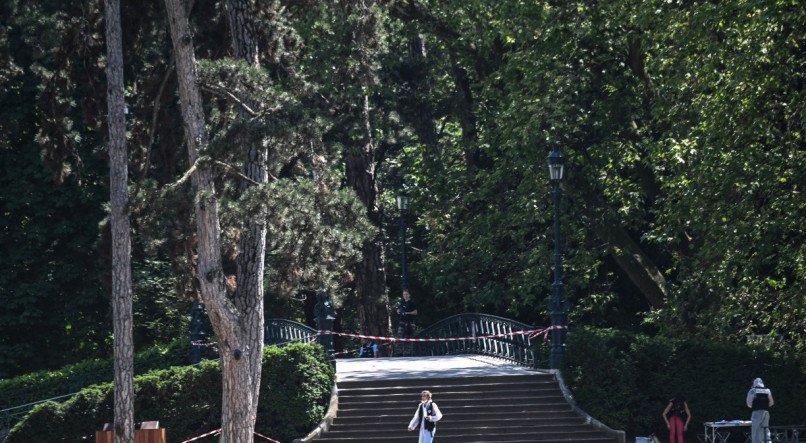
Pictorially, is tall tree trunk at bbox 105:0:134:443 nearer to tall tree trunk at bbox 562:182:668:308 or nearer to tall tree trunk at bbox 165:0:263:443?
tall tree trunk at bbox 165:0:263:443

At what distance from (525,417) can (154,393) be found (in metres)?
7.18

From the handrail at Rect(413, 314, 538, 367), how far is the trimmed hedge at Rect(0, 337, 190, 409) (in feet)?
21.7

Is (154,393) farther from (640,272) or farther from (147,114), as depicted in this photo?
(640,272)

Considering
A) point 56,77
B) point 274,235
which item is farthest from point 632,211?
point 56,77

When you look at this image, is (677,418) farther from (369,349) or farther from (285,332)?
(369,349)

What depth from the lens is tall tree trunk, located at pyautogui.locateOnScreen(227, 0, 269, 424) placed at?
2375 cm

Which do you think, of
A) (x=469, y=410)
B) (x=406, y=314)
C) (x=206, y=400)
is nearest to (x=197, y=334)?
(x=206, y=400)

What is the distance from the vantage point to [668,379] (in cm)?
2659

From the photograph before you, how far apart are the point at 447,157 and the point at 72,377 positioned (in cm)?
1270

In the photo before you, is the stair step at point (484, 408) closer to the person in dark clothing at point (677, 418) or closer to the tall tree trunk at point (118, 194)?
the person in dark clothing at point (677, 418)

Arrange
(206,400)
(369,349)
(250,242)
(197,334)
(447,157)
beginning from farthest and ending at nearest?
(369,349) < (447,157) < (197,334) < (206,400) < (250,242)

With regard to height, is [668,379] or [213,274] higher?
[213,274]

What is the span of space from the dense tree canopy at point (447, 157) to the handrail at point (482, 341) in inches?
48.0

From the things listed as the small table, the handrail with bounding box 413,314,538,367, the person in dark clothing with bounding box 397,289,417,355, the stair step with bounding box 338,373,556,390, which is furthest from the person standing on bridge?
the person in dark clothing with bounding box 397,289,417,355
